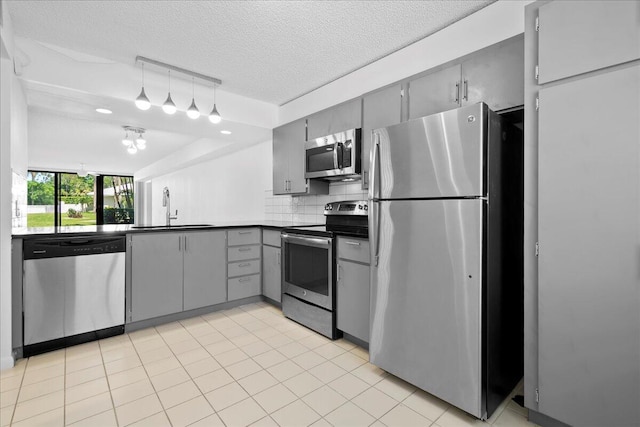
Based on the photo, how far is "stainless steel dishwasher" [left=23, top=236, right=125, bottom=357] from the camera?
2.44 m

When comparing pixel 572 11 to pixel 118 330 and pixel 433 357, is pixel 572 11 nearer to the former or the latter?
pixel 433 357

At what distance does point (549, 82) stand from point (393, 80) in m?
1.32

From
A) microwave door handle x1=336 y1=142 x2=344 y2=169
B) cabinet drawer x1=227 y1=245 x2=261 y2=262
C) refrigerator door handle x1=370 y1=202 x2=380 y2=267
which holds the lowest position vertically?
cabinet drawer x1=227 y1=245 x2=261 y2=262

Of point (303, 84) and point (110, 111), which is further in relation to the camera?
point (303, 84)

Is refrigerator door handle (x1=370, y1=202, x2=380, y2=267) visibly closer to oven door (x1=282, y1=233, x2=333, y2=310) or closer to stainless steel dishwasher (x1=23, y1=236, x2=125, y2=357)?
oven door (x1=282, y1=233, x2=333, y2=310)

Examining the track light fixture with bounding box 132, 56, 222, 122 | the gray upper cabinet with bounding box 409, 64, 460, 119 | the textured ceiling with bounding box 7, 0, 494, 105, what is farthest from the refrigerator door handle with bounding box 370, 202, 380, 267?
the track light fixture with bounding box 132, 56, 222, 122

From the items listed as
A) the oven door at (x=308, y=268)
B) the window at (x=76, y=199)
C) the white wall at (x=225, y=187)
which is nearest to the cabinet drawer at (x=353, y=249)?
the oven door at (x=308, y=268)

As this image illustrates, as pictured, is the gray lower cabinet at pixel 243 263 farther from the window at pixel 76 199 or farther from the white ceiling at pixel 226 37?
the window at pixel 76 199

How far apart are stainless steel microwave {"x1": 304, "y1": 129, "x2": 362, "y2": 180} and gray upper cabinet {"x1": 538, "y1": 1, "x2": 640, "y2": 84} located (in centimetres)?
159

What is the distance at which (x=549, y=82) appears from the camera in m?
1.54

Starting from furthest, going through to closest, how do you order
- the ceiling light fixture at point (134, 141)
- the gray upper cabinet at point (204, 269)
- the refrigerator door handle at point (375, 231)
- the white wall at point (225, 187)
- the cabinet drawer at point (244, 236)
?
the ceiling light fixture at point (134, 141), the white wall at point (225, 187), the cabinet drawer at point (244, 236), the gray upper cabinet at point (204, 269), the refrigerator door handle at point (375, 231)

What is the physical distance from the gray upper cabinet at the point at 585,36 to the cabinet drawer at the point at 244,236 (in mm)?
3026

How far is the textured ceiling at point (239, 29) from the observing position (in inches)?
81.3

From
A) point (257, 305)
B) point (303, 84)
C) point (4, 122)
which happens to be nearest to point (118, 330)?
point (257, 305)
